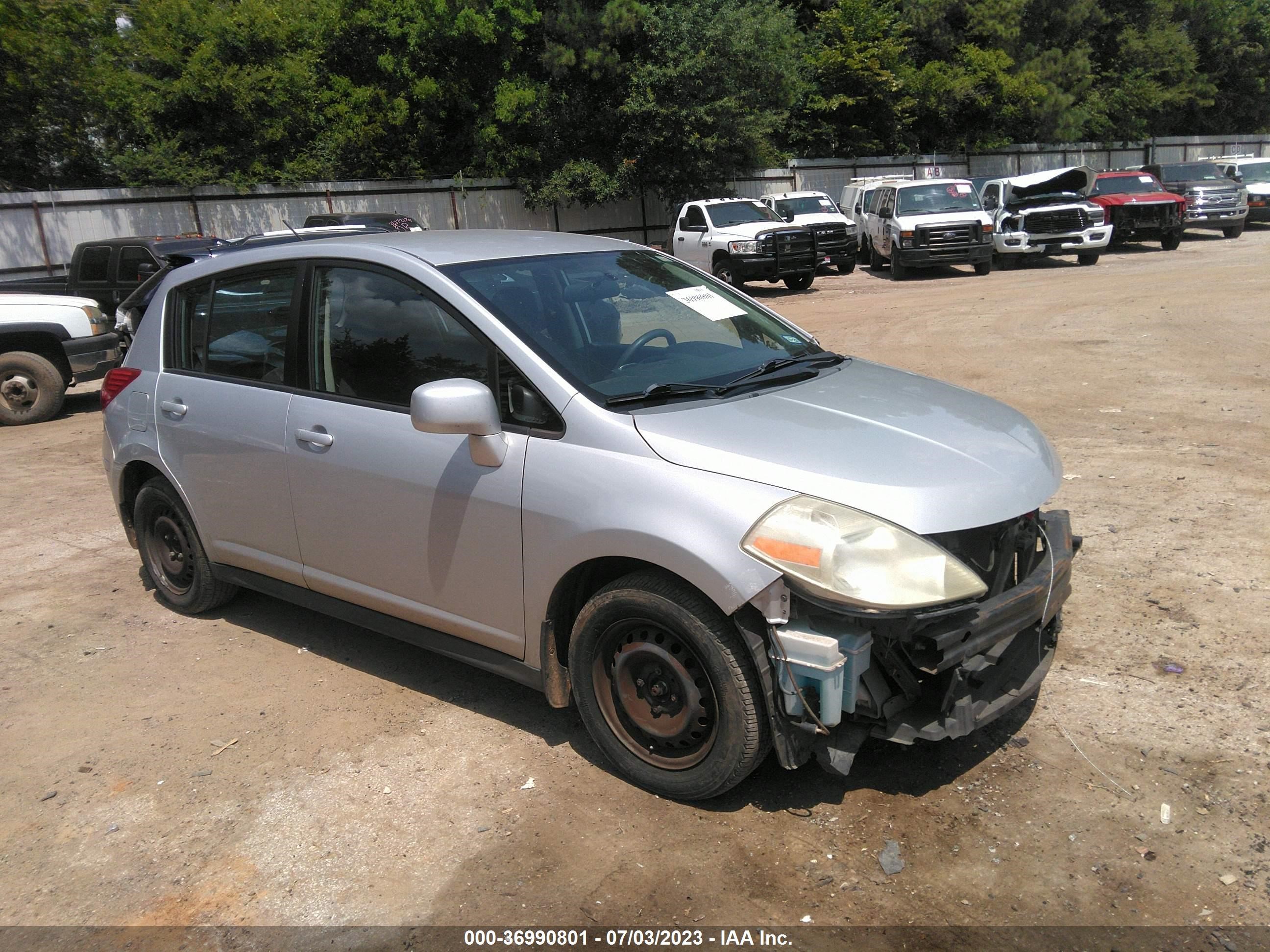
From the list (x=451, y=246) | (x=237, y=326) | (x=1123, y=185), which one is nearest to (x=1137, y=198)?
(x=1123, y=185)

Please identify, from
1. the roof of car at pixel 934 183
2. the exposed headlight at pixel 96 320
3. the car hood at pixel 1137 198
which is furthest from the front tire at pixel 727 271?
the exposed headlight at pixel 96 320

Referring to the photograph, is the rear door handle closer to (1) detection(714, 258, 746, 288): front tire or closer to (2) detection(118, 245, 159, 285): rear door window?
(2) detection(118, 245, 159, 285): rear door window

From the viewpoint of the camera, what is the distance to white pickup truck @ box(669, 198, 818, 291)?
20.1 m

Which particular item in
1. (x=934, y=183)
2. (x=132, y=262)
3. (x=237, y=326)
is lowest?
(x=237, y=326)

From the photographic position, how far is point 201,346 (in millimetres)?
5102

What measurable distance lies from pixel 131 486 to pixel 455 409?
9.59ft

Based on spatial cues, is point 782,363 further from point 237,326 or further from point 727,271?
point 727,271

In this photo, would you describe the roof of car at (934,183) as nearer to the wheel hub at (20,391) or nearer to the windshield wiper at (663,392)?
the wheel hub at (20,391)

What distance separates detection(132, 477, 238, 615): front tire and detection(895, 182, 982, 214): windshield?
64.3 feet

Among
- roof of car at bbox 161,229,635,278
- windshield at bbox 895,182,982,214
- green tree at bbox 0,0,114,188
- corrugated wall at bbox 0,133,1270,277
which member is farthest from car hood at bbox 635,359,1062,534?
green tree at bbox 0,0,114,188

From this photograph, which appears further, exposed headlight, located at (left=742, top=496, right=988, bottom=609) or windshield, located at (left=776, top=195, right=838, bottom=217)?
windshield, located at (left=776, top=195, right=838, bottom=217)

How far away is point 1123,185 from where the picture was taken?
1006 inches

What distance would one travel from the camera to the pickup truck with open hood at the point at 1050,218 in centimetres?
2256

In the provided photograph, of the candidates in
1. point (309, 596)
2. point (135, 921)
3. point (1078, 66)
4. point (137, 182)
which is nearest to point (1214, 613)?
point (309, 596)
